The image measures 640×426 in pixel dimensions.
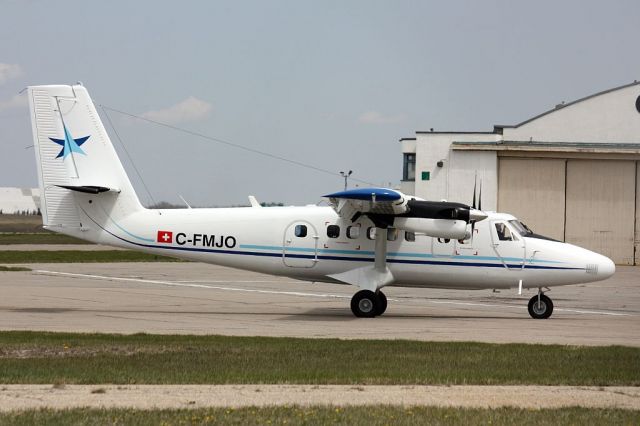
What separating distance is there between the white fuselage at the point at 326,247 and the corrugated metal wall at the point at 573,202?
29.5 meters

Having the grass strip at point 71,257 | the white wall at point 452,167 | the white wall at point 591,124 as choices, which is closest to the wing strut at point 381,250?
the grass strip at point 71,257

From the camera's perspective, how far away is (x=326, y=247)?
925 inches

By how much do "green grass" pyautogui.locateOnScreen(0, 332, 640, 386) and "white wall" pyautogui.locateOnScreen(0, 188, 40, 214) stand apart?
132m

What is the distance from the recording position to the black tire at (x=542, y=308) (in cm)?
2317

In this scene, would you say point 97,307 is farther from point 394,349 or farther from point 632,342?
point 632,342

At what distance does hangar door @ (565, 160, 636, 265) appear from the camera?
172 feet

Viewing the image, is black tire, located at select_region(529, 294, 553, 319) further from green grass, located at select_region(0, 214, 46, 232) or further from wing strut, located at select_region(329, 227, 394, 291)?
green grass, located at select_region(0, 214, 46, 232)

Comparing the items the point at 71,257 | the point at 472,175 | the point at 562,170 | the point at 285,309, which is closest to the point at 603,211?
the point at 562,170

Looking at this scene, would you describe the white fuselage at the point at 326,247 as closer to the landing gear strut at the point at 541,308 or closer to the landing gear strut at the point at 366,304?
the landing gear strut at the point at 541,308

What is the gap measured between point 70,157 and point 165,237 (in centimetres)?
304

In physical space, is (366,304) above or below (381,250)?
below

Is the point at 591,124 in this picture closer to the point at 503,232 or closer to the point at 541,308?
the point at 503,232

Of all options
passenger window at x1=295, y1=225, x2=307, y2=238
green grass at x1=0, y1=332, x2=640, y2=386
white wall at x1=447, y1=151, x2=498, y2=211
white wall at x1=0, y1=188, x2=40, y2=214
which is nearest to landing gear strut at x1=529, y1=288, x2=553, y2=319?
passenger window at x1=295, y1=225, x2=307, y2=238

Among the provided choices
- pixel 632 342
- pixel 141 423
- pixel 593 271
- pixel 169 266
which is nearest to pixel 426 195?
pixel 169 266
